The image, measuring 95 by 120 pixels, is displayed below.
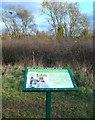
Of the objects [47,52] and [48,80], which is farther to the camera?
[47,52]

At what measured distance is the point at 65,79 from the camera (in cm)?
368

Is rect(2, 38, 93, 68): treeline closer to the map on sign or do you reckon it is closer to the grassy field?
the grassy field

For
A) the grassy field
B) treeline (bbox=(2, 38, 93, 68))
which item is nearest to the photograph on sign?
the grassy field

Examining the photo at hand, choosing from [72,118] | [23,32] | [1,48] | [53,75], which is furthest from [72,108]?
[23,32]

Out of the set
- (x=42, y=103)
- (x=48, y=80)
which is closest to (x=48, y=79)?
(x=48, y=80)

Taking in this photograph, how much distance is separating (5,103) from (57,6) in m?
15.3

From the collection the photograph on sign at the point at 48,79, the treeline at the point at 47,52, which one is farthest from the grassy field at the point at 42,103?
the treeline at the point at 47,52

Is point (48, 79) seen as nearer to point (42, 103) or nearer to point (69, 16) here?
point (42, 103)

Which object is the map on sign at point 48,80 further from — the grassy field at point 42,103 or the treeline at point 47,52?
the treeline at point 47,52

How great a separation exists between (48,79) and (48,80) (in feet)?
0.08

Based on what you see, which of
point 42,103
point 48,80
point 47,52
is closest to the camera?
point 48,80

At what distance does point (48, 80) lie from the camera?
3.63 metres

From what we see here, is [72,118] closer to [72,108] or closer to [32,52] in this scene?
[72,108]

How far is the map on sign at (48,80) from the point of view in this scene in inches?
137
